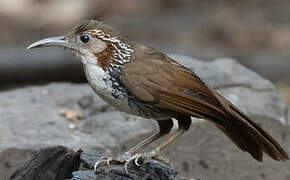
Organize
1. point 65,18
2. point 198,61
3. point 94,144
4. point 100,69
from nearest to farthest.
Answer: point 100,69
point 94,144
point 198,61
point 65,18

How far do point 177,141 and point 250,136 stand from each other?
47.4 inches

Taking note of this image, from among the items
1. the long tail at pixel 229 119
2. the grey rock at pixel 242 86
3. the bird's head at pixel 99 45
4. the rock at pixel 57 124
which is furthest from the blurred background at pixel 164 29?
the long tail at pixel 229 119

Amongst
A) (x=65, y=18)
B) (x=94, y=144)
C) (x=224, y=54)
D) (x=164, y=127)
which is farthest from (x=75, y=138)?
(x=65, y=18)

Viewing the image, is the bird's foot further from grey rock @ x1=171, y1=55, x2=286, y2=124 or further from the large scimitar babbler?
grey rock @ x1=171, y1=55, x2=286, y2=124

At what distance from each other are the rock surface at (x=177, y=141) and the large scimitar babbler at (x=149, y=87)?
103 centimetres

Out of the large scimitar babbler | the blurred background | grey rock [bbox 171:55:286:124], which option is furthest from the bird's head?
the blurred background

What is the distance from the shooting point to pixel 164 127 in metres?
5.47

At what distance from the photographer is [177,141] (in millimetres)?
6391

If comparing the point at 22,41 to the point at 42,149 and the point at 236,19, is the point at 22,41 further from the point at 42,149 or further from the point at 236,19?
the point at 42,149

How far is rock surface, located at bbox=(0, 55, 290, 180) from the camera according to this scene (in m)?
6.34

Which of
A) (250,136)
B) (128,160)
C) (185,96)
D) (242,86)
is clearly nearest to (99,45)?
(185,96)

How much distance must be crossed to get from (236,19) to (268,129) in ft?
20.8

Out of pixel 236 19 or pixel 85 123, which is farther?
pixel 236 19

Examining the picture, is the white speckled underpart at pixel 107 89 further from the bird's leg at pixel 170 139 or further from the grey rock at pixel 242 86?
the grey rock at pixel 242 86
